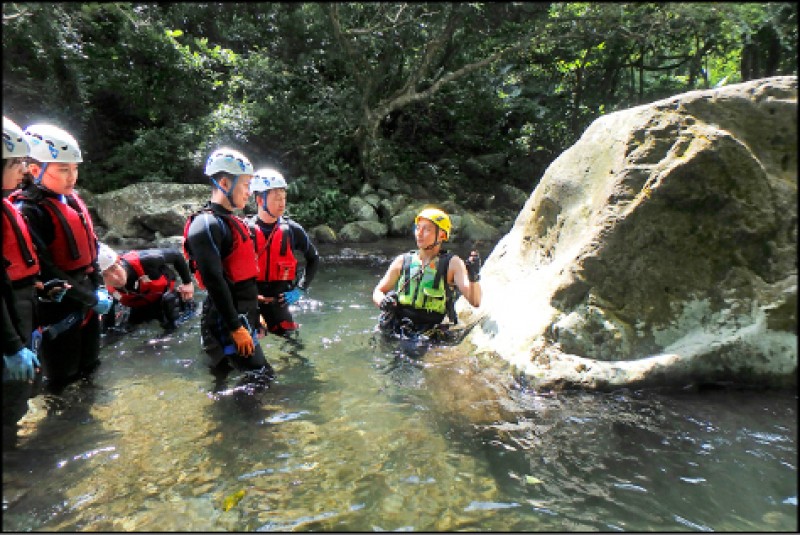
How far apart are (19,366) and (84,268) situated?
3.83ft

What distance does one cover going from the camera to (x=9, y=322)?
9.70 feet

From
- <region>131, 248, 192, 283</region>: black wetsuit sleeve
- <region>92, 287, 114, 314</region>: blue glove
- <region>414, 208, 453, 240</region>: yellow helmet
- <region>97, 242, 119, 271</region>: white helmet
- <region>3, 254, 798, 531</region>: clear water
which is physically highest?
<region>414, 208, 453, 240</region>: yellow helmet

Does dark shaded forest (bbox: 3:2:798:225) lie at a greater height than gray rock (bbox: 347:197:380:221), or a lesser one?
greater

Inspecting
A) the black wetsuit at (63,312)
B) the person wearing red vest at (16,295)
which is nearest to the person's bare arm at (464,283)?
the black wetsuit at (63,312)

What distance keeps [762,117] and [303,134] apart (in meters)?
17.4

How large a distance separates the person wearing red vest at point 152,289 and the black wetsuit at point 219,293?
1941 mm

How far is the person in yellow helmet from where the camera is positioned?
19.5 ft

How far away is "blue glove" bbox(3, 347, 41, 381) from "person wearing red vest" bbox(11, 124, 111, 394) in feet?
2.90

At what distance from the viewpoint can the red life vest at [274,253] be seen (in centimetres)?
542

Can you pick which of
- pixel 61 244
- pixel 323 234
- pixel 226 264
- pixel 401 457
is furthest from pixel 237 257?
pixel 323 234

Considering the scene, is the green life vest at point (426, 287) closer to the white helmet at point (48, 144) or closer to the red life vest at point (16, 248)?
the white helmet at point (48, 144)

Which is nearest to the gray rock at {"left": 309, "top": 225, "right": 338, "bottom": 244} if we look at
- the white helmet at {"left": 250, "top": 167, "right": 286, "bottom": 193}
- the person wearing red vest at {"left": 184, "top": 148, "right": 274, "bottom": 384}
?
the white helmet at {"left": 250, "top": 167, "right": 286, "bottom": 193}

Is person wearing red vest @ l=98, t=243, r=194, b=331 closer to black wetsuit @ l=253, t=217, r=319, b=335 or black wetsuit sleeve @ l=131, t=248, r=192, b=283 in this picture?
black wetsuit sleeve @ l=131, t=248, r=192, b=283

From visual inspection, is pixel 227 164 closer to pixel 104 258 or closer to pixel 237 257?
pixel 237 257
